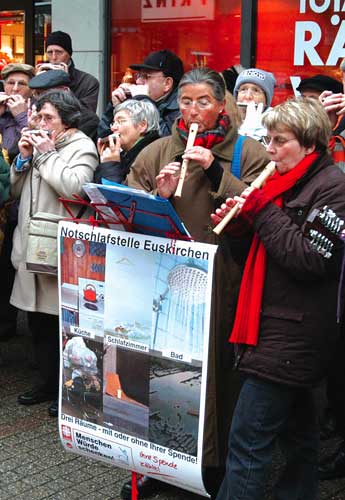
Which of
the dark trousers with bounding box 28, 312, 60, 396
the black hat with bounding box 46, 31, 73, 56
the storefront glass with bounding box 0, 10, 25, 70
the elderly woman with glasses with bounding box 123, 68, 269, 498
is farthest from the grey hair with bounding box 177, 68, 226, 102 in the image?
the storefront glass with bounding box 0, 10, 25, 70

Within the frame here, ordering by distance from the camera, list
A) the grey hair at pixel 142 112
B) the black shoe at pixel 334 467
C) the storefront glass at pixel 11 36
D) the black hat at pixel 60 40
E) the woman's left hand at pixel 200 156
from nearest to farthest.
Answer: the woman's left hand at pixel 200 156, the black shoe at pixel 334 467, the grey hair at pixel 142 112, the black hat at pixel 60 40, the storefront glass at pixel 11 36

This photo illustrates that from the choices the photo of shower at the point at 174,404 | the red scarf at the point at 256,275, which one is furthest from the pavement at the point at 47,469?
the red scarf at the point at 256,275

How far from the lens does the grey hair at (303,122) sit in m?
3.24

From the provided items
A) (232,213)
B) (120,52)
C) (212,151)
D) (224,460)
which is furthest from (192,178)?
(120,52)

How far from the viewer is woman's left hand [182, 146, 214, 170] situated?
3477mm

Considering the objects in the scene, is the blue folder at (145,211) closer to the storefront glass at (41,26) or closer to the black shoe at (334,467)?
the black shoe at (334,467)

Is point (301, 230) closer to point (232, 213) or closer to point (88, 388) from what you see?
point (232, 213)

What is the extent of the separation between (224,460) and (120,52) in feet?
20.6

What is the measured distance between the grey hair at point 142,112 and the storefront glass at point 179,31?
154 inches

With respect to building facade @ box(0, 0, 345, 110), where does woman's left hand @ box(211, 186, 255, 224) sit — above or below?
below

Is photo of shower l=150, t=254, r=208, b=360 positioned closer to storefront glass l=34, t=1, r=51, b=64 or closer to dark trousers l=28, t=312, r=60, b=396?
dark trousers l=28, t=312, r=60, b=396

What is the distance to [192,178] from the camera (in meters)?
3.79

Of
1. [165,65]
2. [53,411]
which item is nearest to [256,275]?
[53,411]

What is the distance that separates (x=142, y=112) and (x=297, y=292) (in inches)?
69.6
